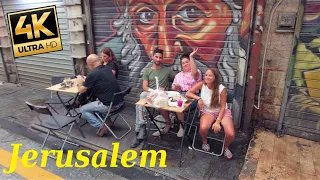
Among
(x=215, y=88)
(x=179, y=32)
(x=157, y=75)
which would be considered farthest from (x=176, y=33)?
(x=215, y=88)

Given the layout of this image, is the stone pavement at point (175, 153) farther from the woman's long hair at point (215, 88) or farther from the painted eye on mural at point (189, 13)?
the painted eye on mural at point (189, 13)

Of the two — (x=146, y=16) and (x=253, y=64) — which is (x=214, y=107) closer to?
(x=253, y=64)

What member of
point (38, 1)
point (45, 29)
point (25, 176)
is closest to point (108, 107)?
point (25, 176)

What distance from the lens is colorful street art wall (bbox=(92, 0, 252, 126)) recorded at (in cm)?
411

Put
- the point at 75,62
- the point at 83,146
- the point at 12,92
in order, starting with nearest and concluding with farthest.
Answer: the point at 83,146, the point at 75,62, the point at 12,92

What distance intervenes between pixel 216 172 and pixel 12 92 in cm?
651

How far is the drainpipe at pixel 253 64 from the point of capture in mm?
3801

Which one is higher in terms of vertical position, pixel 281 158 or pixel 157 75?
pixel 157 75

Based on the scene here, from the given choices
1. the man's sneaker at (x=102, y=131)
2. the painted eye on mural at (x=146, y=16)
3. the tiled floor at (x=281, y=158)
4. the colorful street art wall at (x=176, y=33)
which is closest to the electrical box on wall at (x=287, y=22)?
the colorful street art wall at (x=176, y=33)

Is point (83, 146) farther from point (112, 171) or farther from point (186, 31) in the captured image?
point (186, 31)

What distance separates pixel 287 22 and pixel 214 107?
176cm

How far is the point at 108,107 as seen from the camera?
4086 mm

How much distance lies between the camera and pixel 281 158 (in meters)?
3.45

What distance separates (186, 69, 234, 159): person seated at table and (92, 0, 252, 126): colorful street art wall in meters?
0.86
